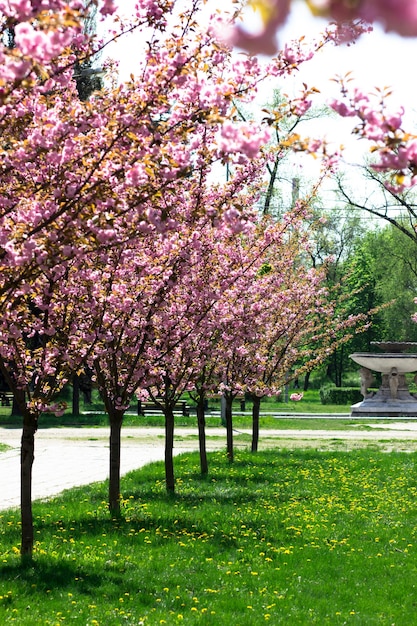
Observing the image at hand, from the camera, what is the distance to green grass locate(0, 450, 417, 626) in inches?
248

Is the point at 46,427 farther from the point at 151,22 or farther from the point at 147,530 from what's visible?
the point at 151,22

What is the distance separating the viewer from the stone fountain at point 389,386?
3469 cm

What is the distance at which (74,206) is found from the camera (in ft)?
16.1

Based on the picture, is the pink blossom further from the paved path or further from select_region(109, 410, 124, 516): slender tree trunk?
the paved path

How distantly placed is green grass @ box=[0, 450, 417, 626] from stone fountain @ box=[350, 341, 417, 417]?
21834 millimetres

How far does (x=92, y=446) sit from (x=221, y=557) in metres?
14.1

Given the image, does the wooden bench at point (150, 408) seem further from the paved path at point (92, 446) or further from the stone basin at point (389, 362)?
the stone basin at point (389, 362)

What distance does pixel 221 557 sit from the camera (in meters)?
8.01

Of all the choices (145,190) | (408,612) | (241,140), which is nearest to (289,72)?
(145,190)

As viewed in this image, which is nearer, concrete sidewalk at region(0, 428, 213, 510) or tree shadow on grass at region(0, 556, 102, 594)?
tree shadow on grass at region(0, 556, 102, 594)

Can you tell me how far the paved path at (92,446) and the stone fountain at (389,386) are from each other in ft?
12.4

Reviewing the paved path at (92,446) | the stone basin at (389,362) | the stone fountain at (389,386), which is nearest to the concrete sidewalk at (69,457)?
the paved path at (92,446)

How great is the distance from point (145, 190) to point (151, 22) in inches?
52.8

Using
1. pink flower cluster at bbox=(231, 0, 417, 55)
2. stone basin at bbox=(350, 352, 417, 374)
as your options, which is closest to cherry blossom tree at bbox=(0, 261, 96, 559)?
pink flower cluster at bbox=(231, 0, 417, 55)
